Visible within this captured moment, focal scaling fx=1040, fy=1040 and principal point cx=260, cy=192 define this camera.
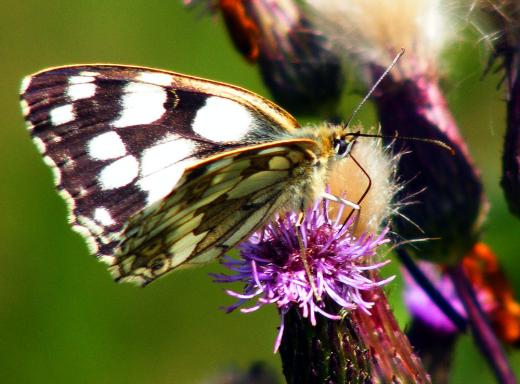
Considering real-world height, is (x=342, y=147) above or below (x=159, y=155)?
below

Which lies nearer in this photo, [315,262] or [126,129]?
[315,262]

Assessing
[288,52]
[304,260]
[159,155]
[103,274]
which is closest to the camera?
[304,260]

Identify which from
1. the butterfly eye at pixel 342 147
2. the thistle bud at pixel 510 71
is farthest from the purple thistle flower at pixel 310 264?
the thistle bud at pixel 510 71

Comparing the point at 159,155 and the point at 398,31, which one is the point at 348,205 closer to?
the point at 159,155

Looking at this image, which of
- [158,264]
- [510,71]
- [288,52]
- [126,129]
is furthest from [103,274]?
[510,71]

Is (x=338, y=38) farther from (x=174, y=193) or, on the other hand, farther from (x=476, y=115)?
(x=476, y=115)

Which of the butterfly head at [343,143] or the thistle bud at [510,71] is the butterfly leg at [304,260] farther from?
the thistle bud at [510,71]

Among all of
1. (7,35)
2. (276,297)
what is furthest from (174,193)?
(7,35)
